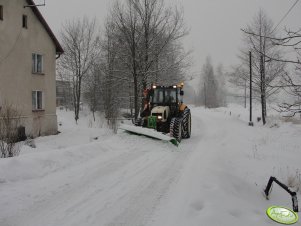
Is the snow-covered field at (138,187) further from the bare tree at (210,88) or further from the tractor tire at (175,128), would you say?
the bare tree at (210,88)

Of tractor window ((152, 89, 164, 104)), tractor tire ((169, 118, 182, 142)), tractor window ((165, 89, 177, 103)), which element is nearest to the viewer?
tractor tire ((169, 118, 182, 142))

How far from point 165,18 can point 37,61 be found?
31.5 feet

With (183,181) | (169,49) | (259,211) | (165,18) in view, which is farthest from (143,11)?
(259,211)

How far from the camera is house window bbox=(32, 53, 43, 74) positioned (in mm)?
20541

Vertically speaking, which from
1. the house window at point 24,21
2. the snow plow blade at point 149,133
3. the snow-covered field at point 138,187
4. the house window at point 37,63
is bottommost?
the snow-covered field at point 138,187

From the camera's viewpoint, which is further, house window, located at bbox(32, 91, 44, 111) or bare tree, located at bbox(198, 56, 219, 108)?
bare tree, located at bbox(198, 56, 219, 108)

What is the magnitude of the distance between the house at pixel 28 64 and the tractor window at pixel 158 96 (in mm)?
8068

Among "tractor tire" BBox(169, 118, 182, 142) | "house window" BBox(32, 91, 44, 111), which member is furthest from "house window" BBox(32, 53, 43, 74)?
"tractor tire" BBox(169, 118, 182, 142)

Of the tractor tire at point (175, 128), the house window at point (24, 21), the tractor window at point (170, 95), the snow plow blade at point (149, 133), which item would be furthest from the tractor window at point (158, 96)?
the house window at point (24, 21)

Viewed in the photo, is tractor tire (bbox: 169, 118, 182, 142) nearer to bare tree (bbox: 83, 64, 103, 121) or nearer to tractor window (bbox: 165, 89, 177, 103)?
tractor window (bbox: 165, 89, 177, 103)

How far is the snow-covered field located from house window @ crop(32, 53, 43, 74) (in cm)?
1177

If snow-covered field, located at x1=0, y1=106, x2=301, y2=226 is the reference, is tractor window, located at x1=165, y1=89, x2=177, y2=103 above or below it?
above

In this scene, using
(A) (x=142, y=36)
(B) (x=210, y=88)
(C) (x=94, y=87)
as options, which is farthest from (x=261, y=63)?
(B) (x=210, y=88)

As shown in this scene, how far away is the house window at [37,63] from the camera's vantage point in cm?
2054
